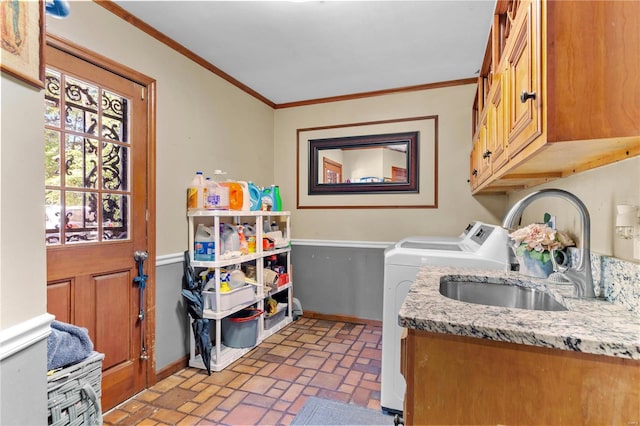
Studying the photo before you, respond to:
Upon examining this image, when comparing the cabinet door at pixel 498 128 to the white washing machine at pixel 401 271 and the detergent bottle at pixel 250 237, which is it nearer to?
the white washing machine at pixel 401 271

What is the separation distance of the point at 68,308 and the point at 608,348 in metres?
2.18

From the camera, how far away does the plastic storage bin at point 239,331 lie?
8.20 ft

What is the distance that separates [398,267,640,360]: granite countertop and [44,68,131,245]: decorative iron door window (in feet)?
5.70

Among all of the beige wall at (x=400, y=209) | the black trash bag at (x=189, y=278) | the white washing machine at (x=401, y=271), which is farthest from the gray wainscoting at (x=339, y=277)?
the black trash bag at (x=189, y=278)

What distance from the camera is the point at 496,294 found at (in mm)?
1426

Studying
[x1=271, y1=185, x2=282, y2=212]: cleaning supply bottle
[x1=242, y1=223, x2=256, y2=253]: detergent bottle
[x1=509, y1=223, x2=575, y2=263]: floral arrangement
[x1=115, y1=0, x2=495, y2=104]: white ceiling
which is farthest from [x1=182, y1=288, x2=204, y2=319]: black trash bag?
[x1=509, y1=223, x2=575, y2=263]: floral arrangement

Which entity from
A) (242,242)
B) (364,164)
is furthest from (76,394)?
(364,164)

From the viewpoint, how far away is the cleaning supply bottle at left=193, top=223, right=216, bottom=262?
90.7 inches

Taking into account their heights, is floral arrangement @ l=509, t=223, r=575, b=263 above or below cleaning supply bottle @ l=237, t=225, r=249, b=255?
above

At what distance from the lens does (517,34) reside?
3.47ft

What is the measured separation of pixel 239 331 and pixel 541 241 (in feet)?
7.00

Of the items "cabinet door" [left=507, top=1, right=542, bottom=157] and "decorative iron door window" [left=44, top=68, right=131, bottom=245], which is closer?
"cabinet door" [left=507, top=1, right=542, bottom=157]

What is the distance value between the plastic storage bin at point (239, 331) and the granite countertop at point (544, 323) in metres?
1.78

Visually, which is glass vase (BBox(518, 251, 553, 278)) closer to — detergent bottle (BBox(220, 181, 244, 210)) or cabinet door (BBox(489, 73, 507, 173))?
cabinet door (BBox(489, 73, 507, 173))
